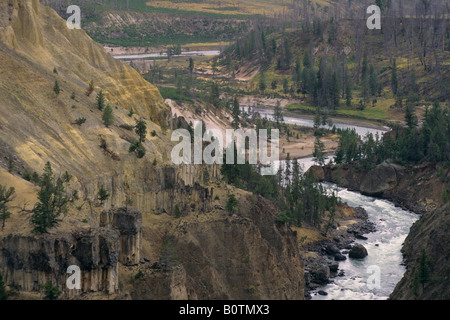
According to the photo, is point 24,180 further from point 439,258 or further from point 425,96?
point 425,96

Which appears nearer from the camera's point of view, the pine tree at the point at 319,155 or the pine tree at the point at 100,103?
the pine tree at the point at 100,103

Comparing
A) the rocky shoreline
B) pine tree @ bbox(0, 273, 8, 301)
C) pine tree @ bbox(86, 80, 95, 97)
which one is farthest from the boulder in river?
pine tree @ bbox(0, 273, 8, 301)

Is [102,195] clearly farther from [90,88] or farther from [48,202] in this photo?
[90,88]

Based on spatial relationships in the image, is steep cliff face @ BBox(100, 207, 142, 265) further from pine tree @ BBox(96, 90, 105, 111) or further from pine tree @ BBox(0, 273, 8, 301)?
pine tree @ BBox(96, 90, 105, 111)

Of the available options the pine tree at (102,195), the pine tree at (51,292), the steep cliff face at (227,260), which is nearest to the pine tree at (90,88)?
the pine tree at (102,195)

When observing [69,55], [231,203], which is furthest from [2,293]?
[69,55]

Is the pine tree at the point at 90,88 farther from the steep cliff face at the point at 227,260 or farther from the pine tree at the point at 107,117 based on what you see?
the steep cliff face at the point at 227,260
